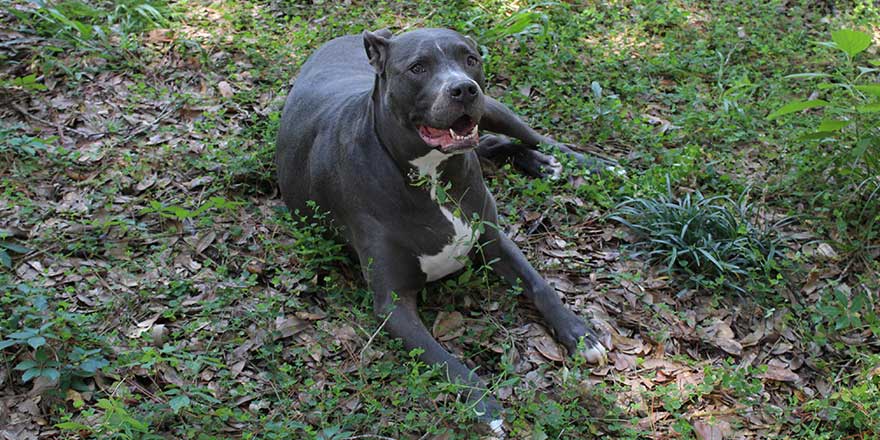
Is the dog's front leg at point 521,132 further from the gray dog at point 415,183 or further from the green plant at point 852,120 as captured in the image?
the green plant at point 852,120

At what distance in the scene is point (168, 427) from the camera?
3430mm

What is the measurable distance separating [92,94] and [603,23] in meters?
3.95

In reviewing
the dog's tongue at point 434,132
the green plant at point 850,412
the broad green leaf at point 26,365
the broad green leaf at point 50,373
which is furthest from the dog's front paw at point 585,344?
the broad green leaf at point 26,365

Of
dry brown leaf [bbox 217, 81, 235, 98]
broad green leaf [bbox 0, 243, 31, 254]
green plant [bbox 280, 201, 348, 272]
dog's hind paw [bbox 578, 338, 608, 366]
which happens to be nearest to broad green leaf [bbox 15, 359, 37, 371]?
broad green leaf [bbox 0, 243, 31, 254]

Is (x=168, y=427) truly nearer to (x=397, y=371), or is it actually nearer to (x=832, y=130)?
(x=397, y=371)

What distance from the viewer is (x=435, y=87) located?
3717 mm

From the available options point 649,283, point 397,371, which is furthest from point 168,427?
point 649,283

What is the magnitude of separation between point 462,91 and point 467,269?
Answer: 1.05 m

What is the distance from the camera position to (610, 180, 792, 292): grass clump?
446 centimetres

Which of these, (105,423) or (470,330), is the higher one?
(105,423)

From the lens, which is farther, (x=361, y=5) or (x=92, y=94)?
(x=361, y=5)

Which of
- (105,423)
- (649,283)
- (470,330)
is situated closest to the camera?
(105,423)

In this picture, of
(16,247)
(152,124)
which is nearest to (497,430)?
(16,247)

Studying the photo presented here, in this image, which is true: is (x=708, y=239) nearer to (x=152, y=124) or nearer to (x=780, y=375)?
(x=780, y=375)
